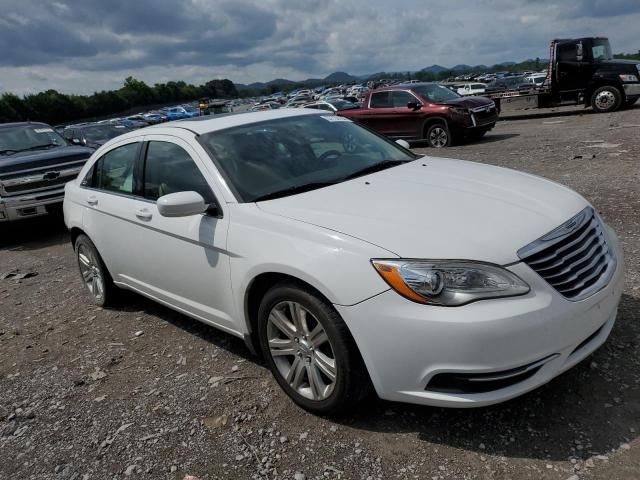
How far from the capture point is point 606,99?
17078mm

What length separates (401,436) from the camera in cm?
274

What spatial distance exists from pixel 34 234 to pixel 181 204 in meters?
7.40

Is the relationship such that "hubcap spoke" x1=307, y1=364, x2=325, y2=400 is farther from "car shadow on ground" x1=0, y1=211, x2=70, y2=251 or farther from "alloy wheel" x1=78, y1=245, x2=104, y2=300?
"car shadow on ground" x1=0, y1=211, x2=70, y2=251

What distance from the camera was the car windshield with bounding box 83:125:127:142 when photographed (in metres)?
13.6

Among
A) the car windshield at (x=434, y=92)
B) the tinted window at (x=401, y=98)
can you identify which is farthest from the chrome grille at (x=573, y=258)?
the tinted window at (x=401, y=98)

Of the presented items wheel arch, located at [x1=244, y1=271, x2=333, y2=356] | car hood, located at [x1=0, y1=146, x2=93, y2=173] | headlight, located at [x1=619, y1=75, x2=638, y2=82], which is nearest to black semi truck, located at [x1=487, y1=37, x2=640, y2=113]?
headlight, located at [x1=619, y1=75, x2=638, y2=82]

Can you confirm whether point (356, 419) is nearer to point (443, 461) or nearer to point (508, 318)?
point (443, 461)

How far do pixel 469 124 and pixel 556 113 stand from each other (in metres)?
8.13

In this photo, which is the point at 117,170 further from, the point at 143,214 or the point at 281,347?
the point at 281,347

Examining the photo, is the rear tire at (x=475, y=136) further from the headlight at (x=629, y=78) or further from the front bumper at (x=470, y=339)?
the front bumper at (x=470, y=339)

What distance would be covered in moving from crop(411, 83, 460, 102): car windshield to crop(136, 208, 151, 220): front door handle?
11.9 m

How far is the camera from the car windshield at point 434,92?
575 inches

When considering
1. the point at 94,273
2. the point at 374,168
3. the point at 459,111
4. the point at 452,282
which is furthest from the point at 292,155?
the point at 459,111

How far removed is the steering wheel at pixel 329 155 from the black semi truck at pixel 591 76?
52.9ft
